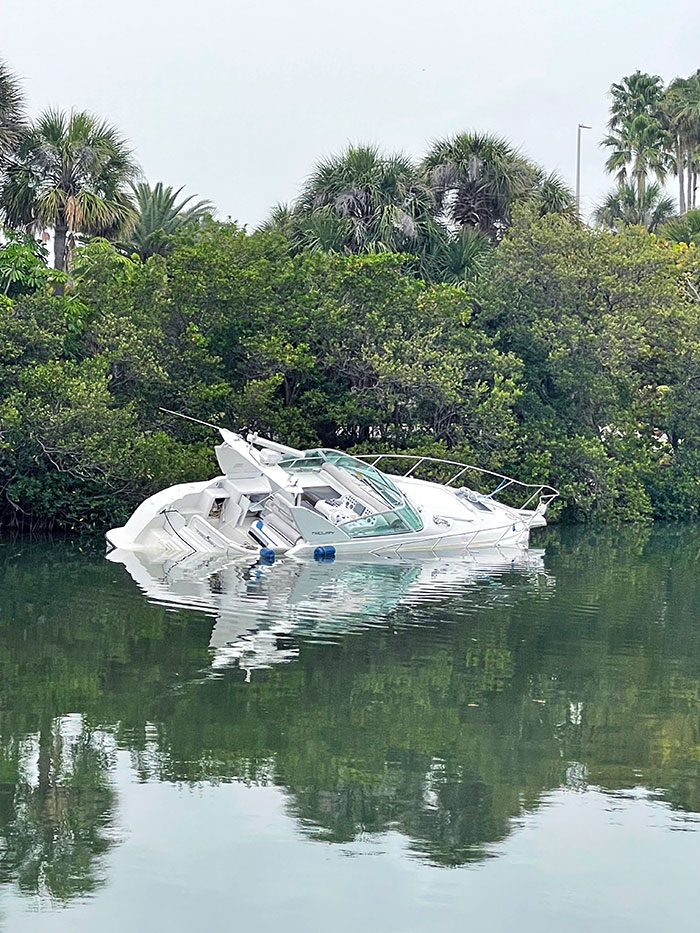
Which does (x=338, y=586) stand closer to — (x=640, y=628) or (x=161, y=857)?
(x=640, y=628)

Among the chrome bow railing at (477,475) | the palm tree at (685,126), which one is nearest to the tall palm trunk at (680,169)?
the palm tree at (685,126)

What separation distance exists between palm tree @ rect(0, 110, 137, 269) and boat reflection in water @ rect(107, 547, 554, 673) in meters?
12.8

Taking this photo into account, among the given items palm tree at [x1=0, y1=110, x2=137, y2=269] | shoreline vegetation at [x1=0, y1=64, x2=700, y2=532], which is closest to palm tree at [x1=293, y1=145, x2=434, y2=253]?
shoreline vegetation at [x1=0, y1=64, x2=700, y2=532]

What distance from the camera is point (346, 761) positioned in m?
12.6

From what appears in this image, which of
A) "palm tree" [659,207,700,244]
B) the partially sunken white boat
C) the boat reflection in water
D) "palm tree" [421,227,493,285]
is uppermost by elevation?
"palm tree" [659,207,700,244]

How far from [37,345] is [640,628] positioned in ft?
51.8

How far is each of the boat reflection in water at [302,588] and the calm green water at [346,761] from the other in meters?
0.11

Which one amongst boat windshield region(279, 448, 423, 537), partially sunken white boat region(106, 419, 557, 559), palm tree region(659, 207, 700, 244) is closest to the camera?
partially sunken white boat region(106, 419, 557, 559)

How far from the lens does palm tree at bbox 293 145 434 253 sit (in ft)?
121

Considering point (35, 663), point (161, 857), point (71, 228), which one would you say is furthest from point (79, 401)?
point (161, 857)

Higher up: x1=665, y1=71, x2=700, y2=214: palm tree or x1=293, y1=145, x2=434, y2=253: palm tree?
x1=665, y1=71, x2=700, y2=214: palm tree

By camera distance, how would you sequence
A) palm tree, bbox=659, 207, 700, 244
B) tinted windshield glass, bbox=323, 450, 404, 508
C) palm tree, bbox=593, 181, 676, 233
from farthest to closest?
palm tree, bbox=593, 181, 676, 233 < palm tree, bbox=659, 207, 700, 244 < tinted windshield glass, bbox=323, 450, 404, 508

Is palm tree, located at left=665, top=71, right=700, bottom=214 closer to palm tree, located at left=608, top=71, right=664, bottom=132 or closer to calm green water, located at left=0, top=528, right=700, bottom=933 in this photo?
palm tree, located at left=608, top=71, right=664, bottom=132

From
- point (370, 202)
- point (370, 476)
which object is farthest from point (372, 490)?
point (370, 202)
